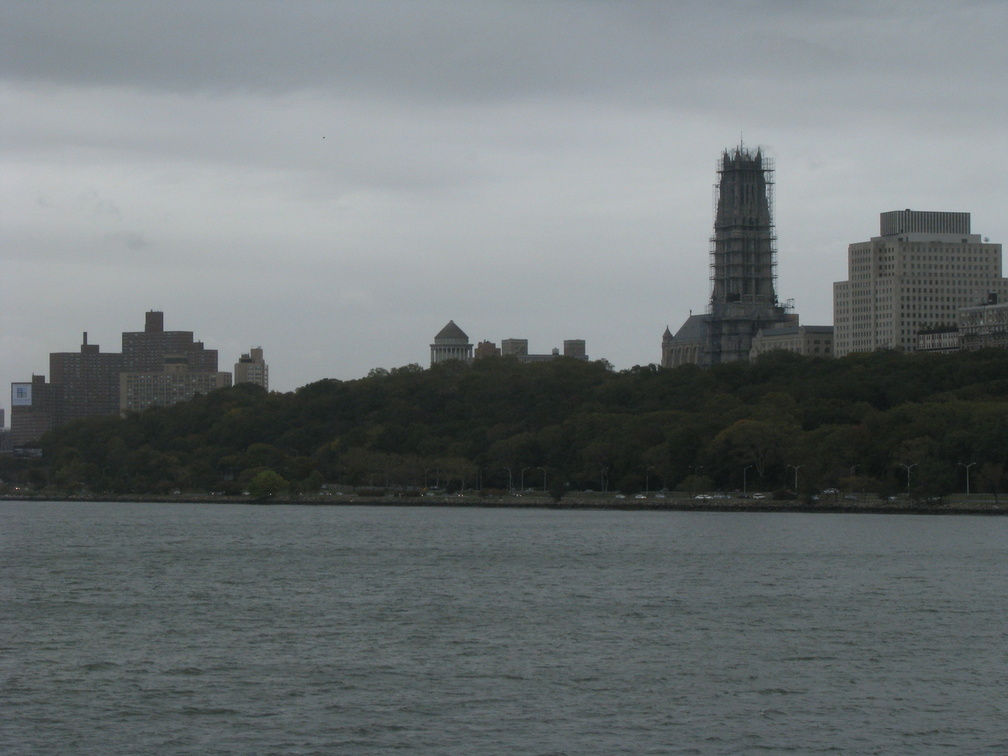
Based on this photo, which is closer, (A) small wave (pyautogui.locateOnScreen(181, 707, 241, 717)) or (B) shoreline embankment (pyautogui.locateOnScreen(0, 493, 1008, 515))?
(A) small wave (pyautogui.locateOnScreen(181, 707, 241, 717))

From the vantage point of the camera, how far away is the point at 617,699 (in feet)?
141

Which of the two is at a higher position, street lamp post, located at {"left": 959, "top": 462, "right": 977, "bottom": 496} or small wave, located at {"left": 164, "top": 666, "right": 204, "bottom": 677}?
street lamp post, located at {"left": 959, "top": 462, "right": 977, "bottom": 496}

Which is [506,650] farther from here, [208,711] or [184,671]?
[208,711]

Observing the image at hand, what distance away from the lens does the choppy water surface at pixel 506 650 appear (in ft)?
127

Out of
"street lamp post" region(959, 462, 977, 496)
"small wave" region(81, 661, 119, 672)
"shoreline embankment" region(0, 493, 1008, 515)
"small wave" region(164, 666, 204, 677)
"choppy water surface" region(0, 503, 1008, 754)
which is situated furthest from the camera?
"street lamp post" region(959, 462, 977, 496)

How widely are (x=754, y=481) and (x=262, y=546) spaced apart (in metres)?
74.2

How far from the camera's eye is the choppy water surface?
127 ft

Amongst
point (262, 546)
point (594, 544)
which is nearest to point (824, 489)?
point (594, 544)

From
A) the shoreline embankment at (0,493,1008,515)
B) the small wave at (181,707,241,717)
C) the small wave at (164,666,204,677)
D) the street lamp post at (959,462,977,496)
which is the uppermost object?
the street lamp post at (959,462,977,496)

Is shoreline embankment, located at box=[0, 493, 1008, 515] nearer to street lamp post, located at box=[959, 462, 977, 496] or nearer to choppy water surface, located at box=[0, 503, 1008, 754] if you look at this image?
street lamp post, located at box=[959, 462, 977, 496]

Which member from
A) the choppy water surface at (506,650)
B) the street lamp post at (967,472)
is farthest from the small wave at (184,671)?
the street lamp post at (967,472)

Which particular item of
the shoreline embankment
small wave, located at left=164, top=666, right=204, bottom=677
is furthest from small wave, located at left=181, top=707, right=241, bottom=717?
the shoreline embankment

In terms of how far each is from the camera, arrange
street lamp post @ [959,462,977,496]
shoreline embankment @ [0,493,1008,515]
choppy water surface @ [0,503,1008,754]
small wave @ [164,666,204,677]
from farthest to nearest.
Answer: street lamp post @ [959,462,977,496] → shoreline embankment @ [0,493,1008,515] → small wave @ [164,666,204,677] → choppy water surface @ [0,503,1008,754]

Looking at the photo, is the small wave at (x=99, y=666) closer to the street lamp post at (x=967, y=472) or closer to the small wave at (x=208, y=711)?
the small wave at (x=208, y=711)
